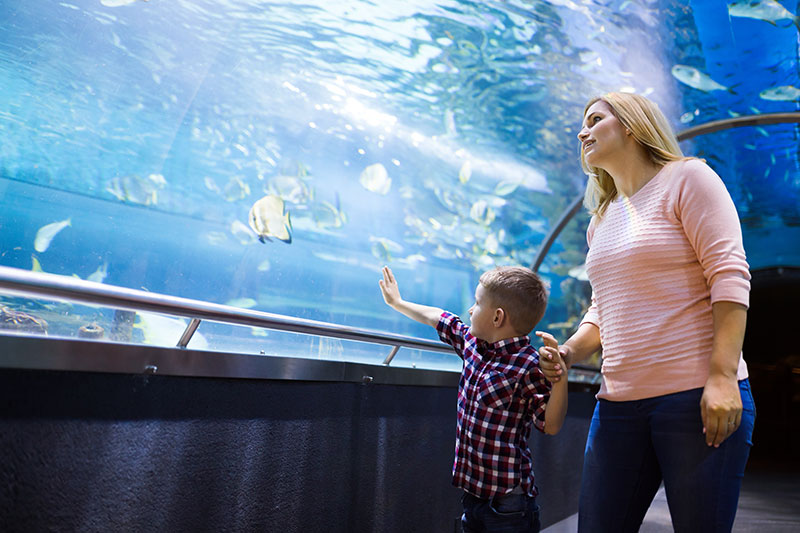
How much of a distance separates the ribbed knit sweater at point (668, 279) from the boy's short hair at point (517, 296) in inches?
17.9

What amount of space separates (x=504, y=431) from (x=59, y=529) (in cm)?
131

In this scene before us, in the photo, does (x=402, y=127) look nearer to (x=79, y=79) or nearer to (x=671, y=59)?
(x=671, y=59)

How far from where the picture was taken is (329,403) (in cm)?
234

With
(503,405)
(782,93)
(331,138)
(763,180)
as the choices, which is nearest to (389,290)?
(503,405)

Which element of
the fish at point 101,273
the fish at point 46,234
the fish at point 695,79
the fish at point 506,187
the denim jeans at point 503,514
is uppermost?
the fish at point 695,79

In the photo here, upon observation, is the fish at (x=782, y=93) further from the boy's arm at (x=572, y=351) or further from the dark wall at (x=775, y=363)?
the dark wall at (x=775, y=363)

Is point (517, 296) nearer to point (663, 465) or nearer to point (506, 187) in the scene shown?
point (663, 465)

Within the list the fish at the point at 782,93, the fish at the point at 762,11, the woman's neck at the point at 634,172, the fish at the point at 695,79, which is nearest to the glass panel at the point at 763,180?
the fish at the point at 782,93

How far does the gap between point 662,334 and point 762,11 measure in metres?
6.11

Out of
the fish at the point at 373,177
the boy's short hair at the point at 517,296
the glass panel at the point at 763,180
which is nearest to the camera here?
the boy's short hair at the point at 517,296

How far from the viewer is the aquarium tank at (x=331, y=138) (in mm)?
3758

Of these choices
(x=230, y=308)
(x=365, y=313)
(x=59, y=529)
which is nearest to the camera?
(x=59, y=529)

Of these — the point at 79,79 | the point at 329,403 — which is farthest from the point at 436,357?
the point at 79,79

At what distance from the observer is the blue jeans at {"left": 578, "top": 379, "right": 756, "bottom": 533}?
54.0 inches
